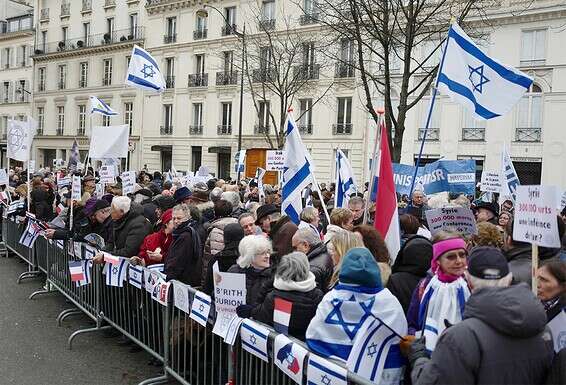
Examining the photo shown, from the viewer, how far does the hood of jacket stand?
8.36ft

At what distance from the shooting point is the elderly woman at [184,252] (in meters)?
5.68

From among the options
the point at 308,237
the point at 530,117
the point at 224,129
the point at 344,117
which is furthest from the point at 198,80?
the point at 308,237

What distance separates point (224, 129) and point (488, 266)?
3410 cm

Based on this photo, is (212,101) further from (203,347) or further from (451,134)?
(203,347)

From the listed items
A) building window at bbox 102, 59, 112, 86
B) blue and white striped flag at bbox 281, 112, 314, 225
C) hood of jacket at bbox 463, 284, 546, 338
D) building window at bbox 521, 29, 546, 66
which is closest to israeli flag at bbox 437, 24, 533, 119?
blue and white striped flag at bbox 281, 112, 314, 225

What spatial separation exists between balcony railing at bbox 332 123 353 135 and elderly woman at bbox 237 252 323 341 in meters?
27.5

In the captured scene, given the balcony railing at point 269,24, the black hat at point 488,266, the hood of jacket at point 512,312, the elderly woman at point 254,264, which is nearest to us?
the hood of jacket at point 512,312

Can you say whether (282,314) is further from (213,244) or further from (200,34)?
(200,34)

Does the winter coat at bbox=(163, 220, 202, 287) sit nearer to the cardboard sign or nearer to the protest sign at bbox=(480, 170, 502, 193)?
the cardboard sign

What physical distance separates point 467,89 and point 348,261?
3.97m

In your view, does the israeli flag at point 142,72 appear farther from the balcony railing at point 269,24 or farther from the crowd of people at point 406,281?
Answer: the balcony railing at point 269,24

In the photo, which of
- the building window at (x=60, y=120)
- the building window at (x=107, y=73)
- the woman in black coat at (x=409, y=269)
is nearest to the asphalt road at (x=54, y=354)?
the woman in black coat at (x=409, y=269)

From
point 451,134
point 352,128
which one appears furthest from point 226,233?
point 352,128

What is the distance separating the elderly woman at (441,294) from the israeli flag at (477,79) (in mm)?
3332
